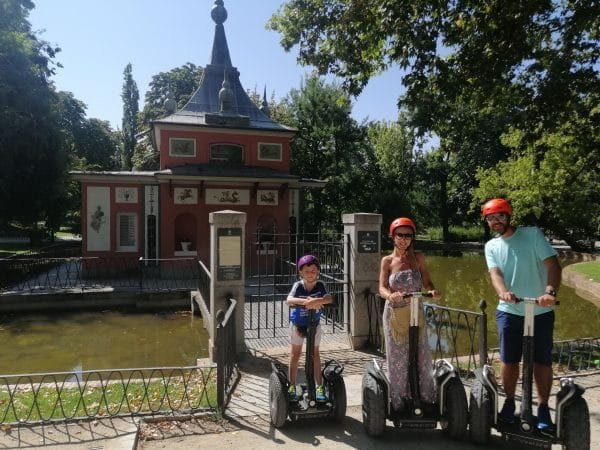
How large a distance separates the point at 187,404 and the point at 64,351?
615 cm

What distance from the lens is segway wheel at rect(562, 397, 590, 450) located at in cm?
359

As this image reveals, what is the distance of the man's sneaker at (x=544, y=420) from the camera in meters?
3.74

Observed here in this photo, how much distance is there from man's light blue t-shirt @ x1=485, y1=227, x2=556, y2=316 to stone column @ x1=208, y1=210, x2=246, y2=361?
4278 mm

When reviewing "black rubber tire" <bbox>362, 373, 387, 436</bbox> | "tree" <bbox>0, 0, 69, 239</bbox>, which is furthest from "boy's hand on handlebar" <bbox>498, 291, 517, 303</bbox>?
"tree" <bbox>0, 0, 69, 239</bbox>

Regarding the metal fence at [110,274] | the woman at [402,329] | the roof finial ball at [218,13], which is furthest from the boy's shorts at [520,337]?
the roof finial ball at [218,13]

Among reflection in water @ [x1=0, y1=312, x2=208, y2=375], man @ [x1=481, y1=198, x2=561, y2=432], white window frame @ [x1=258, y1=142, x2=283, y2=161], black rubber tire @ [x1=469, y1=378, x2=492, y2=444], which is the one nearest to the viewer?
man @ [x1=481, y1=198, x2=561, y2=432]

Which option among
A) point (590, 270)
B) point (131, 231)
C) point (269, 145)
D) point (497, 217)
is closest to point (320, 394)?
point (497, 217)

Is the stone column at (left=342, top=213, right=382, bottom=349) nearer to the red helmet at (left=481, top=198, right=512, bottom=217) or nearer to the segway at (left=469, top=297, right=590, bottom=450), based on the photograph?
the red helmet at (left=481, top=198, right=512, bottom=217)

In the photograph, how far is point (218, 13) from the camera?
25.6 m

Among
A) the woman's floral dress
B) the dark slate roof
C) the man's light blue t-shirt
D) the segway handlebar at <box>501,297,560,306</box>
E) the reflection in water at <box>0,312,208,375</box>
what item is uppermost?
the dark slate roof

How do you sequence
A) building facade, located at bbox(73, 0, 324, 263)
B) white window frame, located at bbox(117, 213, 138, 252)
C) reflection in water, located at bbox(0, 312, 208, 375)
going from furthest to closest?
1. white window frame, located at bbox(117, 213, 138, 252)
2. building facade, located at bbox(73, 0, 324, 263)
3. reflection in water, located at bbox(0, 312, 208, 375)

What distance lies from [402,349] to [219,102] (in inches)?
802

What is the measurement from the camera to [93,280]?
1770cm

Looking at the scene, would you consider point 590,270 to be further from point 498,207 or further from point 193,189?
point 498,207
